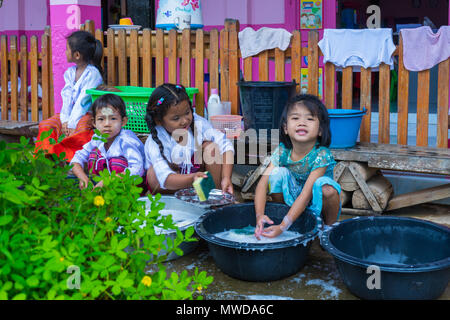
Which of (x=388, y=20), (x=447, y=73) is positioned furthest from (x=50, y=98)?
(x=388, y=20)

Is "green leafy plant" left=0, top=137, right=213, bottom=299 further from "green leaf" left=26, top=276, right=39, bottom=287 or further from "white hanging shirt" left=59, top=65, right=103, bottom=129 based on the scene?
"white hanging shirt" left=59, top=65, right=103, bottom=129

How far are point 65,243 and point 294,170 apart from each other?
2.03 m

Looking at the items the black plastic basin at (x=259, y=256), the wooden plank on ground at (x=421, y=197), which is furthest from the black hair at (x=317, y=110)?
the wooden plank on ground at (x=421, y=197)

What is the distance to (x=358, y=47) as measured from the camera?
15.8 ft

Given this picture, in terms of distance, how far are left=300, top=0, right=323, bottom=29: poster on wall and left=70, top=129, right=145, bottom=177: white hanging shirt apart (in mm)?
6196

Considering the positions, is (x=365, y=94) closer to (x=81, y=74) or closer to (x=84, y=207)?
(x=81, y=74)

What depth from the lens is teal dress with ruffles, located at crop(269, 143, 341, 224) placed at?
3.30 meters

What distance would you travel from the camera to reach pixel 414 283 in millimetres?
2387

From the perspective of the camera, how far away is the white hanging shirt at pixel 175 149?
3715 millimetres

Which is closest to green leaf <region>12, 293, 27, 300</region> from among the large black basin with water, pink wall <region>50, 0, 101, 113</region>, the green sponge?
the large black basin with water

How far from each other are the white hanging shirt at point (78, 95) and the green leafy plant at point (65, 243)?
306cm

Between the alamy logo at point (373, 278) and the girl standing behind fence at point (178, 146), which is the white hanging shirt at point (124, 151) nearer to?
the girl standing behind fence at point (178, 146)

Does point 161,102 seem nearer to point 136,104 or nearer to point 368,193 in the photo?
point 136,104
